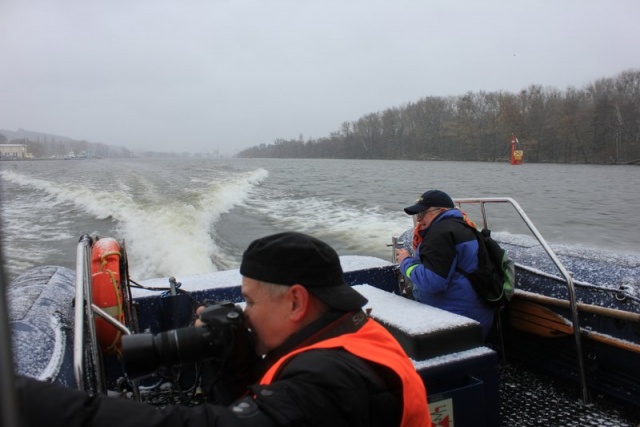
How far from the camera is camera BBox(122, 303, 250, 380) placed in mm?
1003

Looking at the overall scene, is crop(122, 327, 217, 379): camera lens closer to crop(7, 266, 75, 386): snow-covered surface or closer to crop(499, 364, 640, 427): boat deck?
crop(7, 266, 75, 386): snow-covered surface

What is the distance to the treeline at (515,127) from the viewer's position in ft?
153

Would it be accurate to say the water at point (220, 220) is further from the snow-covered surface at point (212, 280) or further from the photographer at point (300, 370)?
the photographer at point (300, 370)

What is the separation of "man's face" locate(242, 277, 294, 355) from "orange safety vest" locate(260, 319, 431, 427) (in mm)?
74

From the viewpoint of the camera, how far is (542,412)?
9.10 feet

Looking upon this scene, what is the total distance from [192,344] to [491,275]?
2093 mm

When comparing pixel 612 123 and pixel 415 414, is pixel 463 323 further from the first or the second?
pixel 612 123

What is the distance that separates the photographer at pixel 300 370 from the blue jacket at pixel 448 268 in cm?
163

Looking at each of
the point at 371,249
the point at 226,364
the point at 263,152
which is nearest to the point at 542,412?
the point at 226,364

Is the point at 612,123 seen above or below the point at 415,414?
above

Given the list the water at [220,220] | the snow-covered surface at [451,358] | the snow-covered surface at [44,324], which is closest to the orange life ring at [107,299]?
the snow-covered surface at [44,324]

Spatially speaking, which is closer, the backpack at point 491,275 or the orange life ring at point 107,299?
the orange life ring at point 107,299

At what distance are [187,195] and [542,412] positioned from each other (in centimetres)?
1386

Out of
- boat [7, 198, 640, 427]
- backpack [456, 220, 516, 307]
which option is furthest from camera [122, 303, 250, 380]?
backpack [456, 220, 516, 307]
